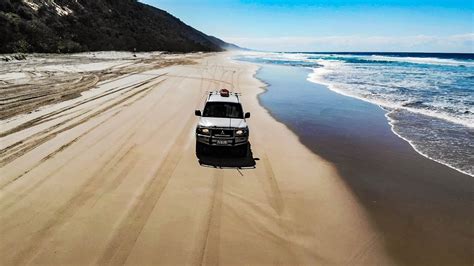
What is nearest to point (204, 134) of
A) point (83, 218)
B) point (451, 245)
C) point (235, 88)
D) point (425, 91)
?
point (83, 218)

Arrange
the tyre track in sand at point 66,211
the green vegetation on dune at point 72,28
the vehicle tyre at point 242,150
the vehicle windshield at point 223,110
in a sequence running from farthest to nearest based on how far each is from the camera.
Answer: the green vegetation on dune at point 72,28, the vehicle windshield at point 223,110, the vehicle tyre at point 242,150, the tyre track in sand at point 66,211

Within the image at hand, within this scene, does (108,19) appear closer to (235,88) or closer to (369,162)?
(235,88)

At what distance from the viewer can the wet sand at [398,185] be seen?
7621 mm

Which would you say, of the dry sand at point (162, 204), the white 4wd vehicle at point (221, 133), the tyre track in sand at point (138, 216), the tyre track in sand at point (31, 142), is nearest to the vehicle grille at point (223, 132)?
the white 4wd vehicle at point (221, 133)

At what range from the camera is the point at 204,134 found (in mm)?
12164

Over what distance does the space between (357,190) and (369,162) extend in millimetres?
2811

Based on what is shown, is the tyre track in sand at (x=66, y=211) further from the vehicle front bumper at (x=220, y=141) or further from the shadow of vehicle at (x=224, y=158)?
the vehicle front bumper at (x=220, y=141)

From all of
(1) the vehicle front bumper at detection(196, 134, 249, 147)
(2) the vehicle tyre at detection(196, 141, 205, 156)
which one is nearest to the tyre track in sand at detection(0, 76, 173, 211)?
(2) the vehicle tyre at detection(196, 141, 205, 156)

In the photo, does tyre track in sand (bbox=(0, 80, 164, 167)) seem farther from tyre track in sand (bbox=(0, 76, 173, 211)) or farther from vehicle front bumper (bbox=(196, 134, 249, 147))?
vehicle front bumper (bbox=(196, 134, 249, 147))

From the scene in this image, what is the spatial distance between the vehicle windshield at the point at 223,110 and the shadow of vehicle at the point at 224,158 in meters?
1.50

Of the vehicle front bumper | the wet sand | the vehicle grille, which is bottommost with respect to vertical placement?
the wet sand

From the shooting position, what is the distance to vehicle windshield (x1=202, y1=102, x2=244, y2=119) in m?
13.4

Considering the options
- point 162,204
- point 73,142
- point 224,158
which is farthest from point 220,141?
point 73,142

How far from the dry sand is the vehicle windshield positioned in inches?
58.8
